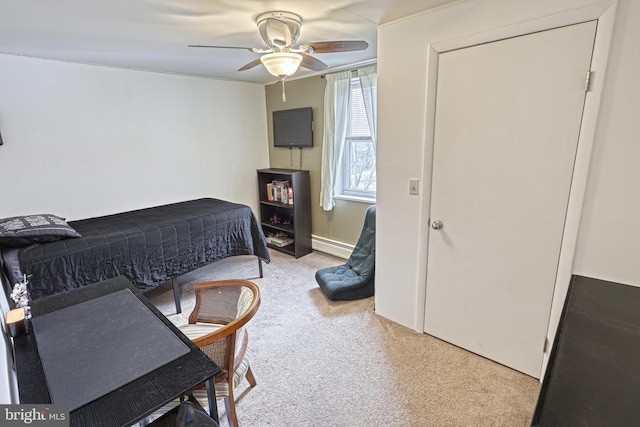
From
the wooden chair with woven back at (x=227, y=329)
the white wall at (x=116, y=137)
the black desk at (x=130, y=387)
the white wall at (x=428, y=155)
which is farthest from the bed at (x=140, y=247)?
the white wall at (x=428, y=155)

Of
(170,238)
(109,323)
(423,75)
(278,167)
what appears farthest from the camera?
(278,167)

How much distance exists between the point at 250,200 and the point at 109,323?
3.20m

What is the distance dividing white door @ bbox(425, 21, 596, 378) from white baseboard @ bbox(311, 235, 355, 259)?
1641 millimetres

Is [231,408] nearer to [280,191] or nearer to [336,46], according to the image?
[336,46]

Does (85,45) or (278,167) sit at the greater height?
(85,45)

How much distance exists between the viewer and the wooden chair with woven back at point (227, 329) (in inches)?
50.9

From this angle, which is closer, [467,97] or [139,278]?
[467,97]

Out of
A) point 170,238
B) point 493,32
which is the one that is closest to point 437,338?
point 493,32

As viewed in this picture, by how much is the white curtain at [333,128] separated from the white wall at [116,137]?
3.89 ft

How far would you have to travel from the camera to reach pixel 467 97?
1.87 meters

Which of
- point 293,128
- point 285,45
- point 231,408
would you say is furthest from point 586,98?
point 293,128

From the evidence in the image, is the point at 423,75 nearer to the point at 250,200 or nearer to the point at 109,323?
the point at 109,323

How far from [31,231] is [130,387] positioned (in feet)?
6.32

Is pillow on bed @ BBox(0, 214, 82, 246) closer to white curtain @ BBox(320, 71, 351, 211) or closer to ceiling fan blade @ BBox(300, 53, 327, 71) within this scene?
ceiling fan blade @ BBox(300, 53, 327, 71)
